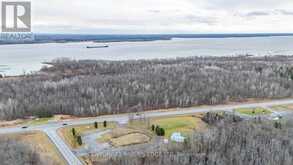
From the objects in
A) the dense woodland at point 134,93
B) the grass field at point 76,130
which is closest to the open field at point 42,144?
the grass field at point 76,130

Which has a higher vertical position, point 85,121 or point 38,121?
point 85,121

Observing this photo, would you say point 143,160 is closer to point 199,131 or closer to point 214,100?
point 199,131

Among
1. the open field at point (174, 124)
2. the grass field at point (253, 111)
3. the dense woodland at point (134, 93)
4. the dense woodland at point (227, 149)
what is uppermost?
the dense woodland at point (134, 93)

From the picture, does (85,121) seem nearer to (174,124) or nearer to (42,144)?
(42,144)

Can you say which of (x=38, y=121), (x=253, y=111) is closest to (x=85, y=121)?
(x=38, y=121)

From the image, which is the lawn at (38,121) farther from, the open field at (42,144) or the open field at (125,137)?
the open field at (125,137)

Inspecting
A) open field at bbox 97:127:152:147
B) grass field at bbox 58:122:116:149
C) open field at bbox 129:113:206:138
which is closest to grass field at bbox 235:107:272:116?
open field at bbox 129:113:206:138

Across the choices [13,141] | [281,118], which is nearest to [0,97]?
[13,141]
